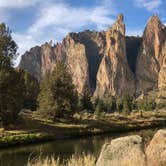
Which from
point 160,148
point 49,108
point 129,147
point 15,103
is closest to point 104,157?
point 129,147

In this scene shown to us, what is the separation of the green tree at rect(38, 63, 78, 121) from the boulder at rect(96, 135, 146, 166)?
184 ft

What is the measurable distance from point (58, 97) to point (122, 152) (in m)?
58.6

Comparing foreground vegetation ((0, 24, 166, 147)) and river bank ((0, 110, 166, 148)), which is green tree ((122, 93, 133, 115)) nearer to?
foreground vegetation ((0, 24, 166, 147))

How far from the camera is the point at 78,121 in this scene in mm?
73250

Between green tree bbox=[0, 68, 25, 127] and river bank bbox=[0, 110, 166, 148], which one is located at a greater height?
green tree bbox=[0, 68, 25, 127]

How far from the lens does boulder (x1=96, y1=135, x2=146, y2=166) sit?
472 inches

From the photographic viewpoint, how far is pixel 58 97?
71.4m

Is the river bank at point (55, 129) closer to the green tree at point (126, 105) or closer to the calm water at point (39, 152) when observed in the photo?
the calm water at point (39, 152)

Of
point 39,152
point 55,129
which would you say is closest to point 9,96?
point 55,129

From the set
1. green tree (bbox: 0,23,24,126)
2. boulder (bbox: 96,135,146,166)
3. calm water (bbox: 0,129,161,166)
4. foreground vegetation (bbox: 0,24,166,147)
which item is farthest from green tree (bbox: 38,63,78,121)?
boulder (bbox: 96,135,146,166)

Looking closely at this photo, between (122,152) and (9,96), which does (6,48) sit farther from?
(122,152)

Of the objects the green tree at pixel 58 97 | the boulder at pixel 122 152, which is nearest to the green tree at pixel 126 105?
the green tree at pixel 58 97

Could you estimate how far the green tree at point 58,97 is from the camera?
70625 mm

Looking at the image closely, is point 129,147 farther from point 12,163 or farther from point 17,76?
point 17,76
